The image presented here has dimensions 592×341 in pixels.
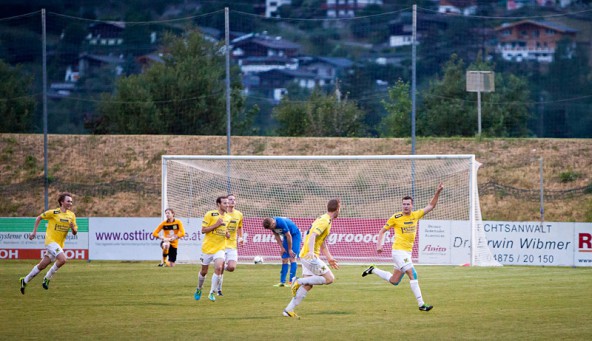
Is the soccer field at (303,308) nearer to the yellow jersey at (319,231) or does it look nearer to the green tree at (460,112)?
the yellow jersey at (319,231)

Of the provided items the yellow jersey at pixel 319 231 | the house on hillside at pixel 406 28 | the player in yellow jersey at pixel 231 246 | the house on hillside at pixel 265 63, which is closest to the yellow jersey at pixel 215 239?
the player in yellow jersey at pixel 231 246

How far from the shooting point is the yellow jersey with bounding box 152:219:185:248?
28734 millimetres

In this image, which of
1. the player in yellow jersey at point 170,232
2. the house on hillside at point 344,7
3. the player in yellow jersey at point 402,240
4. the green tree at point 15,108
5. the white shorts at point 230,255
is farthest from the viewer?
the house on hillside at point 344,7

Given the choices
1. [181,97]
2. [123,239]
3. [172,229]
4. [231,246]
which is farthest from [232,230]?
[181,97]

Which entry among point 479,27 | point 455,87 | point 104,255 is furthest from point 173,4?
point 104,255

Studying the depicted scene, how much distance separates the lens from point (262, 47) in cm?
8819

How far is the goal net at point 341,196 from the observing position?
2920 cm

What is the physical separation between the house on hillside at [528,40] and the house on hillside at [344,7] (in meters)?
17.3

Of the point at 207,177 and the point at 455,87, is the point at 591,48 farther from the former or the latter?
the point at 207,177

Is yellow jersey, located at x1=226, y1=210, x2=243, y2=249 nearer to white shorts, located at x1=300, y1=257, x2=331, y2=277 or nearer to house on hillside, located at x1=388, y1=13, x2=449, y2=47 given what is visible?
white shorts, located at x1=300, y1=257, x2=331, y2=277

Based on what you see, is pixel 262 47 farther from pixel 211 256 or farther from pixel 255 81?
pixel 211 256

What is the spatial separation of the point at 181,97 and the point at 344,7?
64.9m

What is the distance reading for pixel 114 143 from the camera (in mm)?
45469

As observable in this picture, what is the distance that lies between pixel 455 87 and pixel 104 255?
26.4 meters
